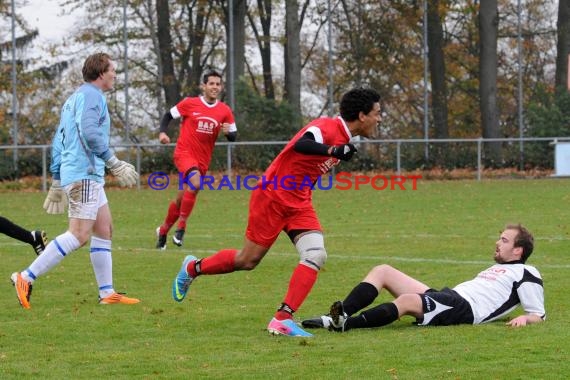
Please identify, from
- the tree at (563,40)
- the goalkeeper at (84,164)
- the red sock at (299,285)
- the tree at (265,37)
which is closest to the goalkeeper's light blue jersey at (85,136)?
the goalkeeper at (84,164)

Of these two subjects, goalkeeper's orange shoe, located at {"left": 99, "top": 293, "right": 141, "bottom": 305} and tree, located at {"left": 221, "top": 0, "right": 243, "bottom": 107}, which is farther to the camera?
tree, located at {"left": 221, "top": 0, "right": 243, "bottom": 107}

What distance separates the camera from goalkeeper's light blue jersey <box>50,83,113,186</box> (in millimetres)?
9320

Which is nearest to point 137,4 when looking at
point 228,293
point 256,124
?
point 256,124

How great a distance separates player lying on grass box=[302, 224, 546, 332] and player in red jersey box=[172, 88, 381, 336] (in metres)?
0.31

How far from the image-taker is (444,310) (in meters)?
8.19

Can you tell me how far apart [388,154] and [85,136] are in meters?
23.3

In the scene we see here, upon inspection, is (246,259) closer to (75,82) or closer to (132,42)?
(132,42)

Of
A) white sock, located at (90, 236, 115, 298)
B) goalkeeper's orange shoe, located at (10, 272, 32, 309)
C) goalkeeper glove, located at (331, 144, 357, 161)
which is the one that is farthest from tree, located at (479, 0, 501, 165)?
goalkeeper glove, located at (331, 144, 357, 161)

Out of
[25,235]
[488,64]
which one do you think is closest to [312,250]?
[25,235]

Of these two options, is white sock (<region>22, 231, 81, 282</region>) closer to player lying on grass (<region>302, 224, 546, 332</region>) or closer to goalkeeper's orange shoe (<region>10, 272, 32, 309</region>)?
goalkeeper's orange shoe (<region>10, 272, 32, 309</region>)

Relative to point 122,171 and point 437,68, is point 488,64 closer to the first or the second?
point 437,68

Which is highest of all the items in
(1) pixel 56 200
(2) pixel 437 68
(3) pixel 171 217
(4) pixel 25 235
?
(2) pixel 437 68

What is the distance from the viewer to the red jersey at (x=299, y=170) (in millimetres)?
8188

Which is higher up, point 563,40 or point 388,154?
point 563,40
